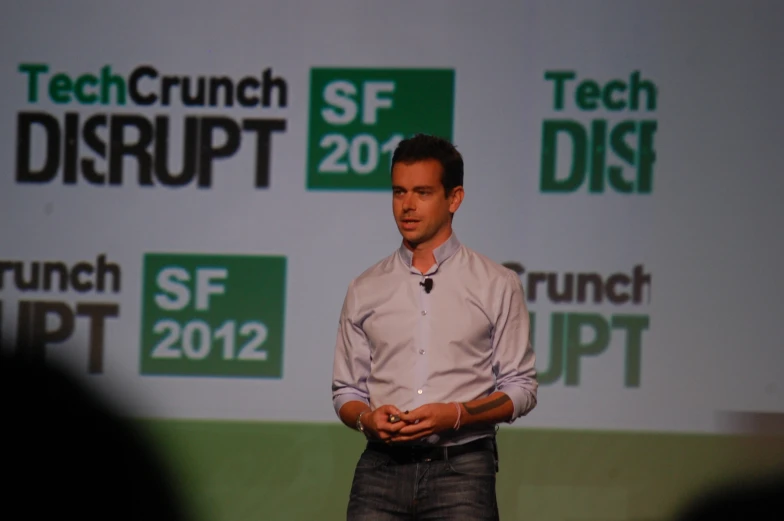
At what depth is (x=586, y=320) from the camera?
3.91 meters

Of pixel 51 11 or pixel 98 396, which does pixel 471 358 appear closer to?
pixel 98 396

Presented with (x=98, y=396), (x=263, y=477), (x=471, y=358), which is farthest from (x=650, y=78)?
(x=98, y=396)

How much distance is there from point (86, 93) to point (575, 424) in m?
2.32

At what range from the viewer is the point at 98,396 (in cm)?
404

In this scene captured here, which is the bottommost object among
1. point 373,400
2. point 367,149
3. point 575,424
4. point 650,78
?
point 575,424

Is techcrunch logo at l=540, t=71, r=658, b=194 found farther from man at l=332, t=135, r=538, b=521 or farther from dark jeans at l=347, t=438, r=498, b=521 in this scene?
dark jeans at l=347, t=438, r=498, b=521

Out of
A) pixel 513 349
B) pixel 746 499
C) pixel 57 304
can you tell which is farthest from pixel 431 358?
pixel 57 304

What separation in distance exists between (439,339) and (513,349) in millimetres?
187

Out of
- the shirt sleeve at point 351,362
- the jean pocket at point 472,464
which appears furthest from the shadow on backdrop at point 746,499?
the shirt sleeve at point 351,362

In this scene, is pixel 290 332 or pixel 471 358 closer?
pixel 471 358

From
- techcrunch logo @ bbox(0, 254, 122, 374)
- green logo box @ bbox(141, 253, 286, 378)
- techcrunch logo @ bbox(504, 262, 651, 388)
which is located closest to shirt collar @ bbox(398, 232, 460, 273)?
techcrunch logo @ bbox(504, 262, 651, 388)

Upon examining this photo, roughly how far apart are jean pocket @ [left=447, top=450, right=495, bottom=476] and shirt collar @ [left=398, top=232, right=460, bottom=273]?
46cm

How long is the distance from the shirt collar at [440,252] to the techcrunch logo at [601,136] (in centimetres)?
144

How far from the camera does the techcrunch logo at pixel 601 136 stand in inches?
153
